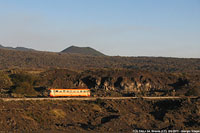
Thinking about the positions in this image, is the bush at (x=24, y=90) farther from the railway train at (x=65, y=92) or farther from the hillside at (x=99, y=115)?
the hillside at (x=99, y=115)

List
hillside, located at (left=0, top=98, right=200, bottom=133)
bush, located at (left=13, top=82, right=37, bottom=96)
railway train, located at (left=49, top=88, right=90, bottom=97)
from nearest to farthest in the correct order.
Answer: hillside, located at (left=0, top=98, right=200, bottom=133), railway train, located at (left=49, top=88, right=90, bottom=97), bush, located at (left=13, top=82, right=37, bottom=96)

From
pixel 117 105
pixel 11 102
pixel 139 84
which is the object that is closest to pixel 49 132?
pixel 11 102

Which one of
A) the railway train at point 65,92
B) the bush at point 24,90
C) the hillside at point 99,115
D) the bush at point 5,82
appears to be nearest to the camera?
the hillside at point 99,115

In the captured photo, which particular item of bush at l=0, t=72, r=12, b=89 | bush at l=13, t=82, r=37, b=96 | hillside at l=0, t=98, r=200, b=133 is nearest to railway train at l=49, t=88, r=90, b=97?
bush at l=13, t=82, r=37, b=96

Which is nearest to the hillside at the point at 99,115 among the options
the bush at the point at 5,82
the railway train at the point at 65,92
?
the railway train at the point at 65,92

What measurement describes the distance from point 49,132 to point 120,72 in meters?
53.2

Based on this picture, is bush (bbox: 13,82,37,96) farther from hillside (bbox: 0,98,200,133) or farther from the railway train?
hillside (bbox: 0,98,200,133)

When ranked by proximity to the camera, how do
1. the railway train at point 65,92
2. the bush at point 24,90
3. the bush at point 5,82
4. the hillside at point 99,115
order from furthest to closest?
the bush at point 5,82 → the bush at point 24,90 → the railway train at point 65,92 → the hillside at point 99,115

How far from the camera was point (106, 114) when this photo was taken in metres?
43.8

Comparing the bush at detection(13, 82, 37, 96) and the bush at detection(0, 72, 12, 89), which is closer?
the bush at detection(13, 82, 37, 96)

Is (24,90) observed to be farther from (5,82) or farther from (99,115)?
(99,115)

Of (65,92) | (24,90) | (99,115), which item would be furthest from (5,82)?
(99,115)

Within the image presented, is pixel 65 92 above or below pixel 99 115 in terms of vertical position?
above

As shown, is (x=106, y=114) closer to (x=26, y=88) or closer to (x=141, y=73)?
(x=26, y=88)
